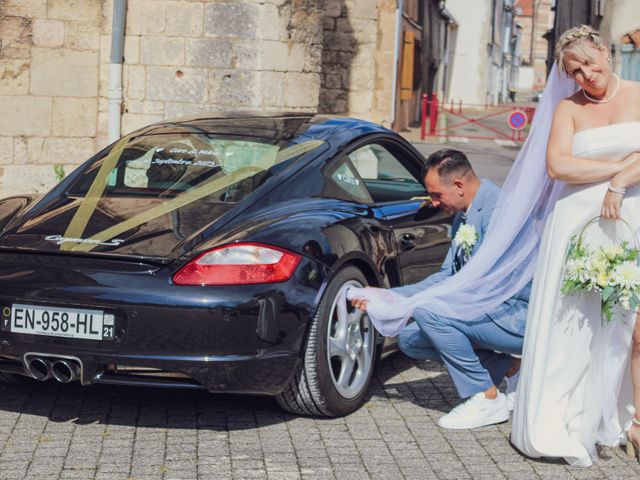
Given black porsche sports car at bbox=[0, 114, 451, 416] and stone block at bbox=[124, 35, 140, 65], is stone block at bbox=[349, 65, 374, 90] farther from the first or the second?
black porsche sports car at bbox=[0, 114, 451, 416]

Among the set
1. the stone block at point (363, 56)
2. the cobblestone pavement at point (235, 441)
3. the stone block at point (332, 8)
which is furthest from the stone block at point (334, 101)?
→ the cobblestone pavement at point (235, 441)

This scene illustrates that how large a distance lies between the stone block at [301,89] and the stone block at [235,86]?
47cm

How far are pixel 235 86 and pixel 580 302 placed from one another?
7737 mm

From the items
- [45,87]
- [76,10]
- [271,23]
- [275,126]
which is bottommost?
[275,126]

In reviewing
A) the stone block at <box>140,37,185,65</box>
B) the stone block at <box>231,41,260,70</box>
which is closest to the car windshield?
the stone block at <box>231,41,260,70</box>

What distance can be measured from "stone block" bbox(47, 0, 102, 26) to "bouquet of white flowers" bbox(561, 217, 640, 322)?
917 cm

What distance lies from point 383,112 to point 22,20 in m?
9.93

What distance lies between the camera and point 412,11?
3775 centimetres

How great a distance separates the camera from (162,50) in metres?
12.4

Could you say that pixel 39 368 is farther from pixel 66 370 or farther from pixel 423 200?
pixel 423 200

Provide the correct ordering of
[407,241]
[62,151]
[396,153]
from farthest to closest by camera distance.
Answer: [62,151], [396,153], [407,241]

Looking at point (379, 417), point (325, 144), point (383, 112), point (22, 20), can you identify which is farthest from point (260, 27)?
point (383, 112)

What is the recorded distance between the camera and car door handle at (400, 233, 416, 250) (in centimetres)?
627

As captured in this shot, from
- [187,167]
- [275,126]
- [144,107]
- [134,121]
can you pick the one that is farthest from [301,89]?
[187,167]
